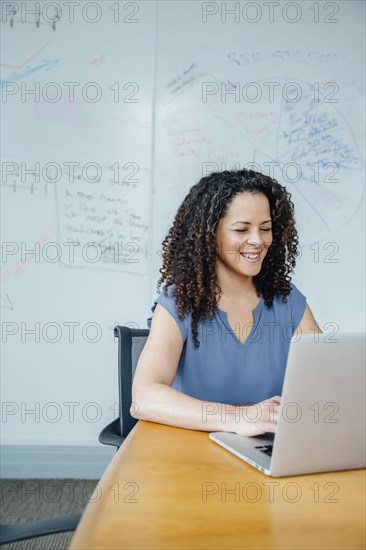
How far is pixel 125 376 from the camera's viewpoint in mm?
1777

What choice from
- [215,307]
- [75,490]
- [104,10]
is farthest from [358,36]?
[75,490]

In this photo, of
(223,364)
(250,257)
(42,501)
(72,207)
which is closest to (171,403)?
(223,364)

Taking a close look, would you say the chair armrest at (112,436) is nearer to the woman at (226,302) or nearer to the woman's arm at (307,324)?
the woman at (226,302)

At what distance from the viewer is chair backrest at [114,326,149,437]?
1731 mm

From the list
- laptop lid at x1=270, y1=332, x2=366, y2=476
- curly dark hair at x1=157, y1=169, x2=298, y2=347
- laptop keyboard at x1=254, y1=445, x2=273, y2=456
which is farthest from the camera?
curly dark hair at x1=157, y1=169, x2=298, y2=347

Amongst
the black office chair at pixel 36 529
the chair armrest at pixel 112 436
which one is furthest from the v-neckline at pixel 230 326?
the black office chair at pixel 36 529

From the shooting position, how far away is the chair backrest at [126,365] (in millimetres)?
1731

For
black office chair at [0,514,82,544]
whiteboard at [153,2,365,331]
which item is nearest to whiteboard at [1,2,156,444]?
whiteboard at [153,2,365,331]

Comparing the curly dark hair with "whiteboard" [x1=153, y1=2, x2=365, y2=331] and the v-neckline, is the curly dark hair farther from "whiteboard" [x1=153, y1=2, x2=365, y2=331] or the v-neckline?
"whiteboard" [x1=153, y1=2, x2=365, y2=331]

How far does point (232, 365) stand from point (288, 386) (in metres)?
0.75

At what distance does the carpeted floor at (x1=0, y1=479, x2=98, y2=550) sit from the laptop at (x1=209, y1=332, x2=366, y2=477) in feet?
4.93

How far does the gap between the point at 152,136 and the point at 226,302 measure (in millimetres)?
1231

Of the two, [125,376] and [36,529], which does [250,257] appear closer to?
[125,376]

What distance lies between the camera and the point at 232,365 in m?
1.70
